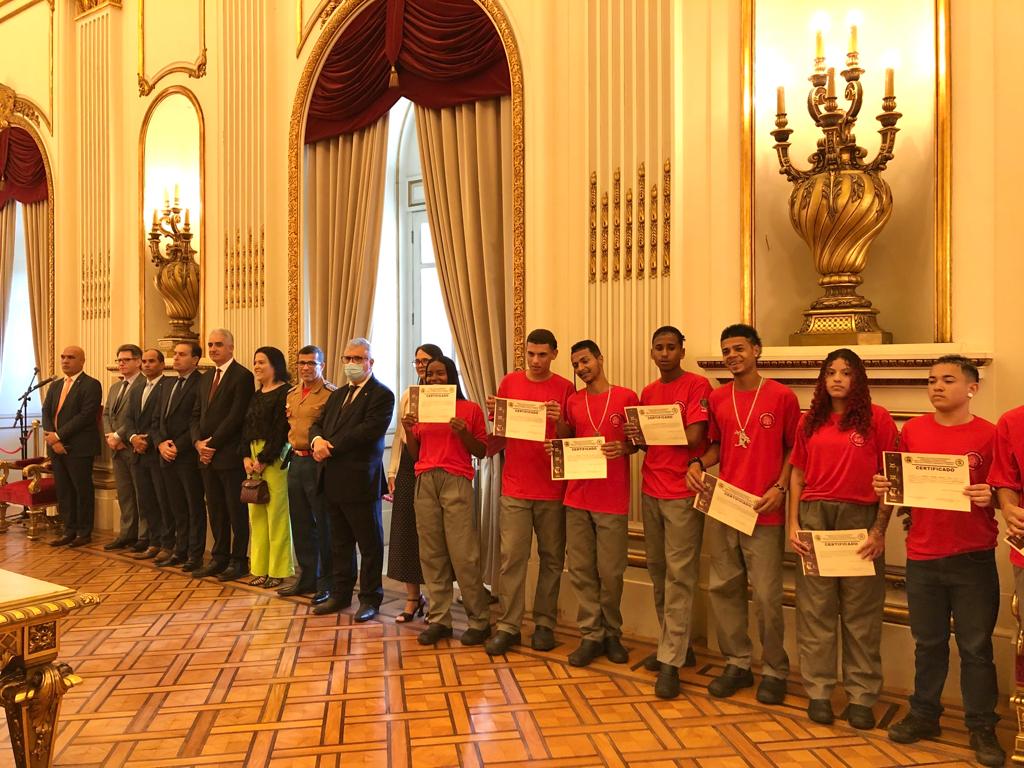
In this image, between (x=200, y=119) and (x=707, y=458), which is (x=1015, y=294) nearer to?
(x=707, y=458)

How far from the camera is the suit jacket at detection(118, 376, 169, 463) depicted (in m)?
6.32

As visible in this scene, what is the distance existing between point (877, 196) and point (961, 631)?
1.87m

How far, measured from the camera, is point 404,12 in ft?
17.7

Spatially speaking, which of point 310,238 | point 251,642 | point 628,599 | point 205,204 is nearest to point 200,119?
point 205,204

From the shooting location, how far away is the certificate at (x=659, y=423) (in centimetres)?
373

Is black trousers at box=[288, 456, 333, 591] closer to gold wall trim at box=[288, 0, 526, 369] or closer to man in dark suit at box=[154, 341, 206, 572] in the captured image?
man in dark suit at box=[154, 341, 206, 572]

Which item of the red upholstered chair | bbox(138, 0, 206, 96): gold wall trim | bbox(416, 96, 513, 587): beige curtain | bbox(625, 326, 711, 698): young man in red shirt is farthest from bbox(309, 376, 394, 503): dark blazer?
the red upholstered chair

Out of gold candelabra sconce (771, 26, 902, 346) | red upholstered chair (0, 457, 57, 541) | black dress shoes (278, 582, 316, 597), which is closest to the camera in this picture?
gold candelabra sconce (771, 26, 902, 346)

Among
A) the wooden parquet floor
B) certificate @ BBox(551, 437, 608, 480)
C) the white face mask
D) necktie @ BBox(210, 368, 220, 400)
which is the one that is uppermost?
the white face mask

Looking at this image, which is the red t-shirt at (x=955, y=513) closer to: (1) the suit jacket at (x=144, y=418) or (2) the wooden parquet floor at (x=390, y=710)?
(2) the wooden parquet floor at (x=390, y=710)

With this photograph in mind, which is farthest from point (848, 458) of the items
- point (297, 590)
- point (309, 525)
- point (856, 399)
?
point (297, 590)

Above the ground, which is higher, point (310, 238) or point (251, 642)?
point (310, 238)

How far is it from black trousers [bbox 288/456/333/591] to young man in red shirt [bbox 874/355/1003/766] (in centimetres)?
322

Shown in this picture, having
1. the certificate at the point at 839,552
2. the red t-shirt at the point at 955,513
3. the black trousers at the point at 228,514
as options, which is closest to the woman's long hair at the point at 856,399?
the red t-shirt at the point at 955,513
